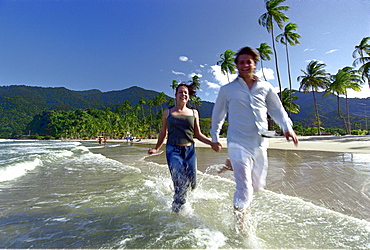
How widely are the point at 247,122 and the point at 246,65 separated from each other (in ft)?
2.08

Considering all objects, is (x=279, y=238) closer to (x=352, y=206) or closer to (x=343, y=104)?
(x=352, y=206)

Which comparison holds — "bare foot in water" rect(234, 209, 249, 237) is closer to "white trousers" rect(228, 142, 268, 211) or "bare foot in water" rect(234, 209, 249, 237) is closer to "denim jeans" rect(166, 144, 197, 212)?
"white trousers" rect(228, 142, 268, 211)

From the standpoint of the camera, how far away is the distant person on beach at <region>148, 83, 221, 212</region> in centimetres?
276

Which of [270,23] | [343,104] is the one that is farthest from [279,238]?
[343,104]

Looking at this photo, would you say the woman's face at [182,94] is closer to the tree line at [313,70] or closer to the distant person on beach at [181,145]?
the distant person on beach at [181,145]

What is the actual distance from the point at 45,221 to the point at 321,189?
4845 mm

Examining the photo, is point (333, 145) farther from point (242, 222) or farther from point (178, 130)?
point (178, 130)

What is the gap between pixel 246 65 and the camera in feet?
7.18

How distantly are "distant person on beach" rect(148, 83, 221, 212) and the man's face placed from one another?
0.94 metres

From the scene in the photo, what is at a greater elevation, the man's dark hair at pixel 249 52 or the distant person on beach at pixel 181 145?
the man's dark hair at pixel 249 52

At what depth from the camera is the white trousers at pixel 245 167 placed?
6.94 feet

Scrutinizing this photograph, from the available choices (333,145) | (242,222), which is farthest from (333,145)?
(242,222)

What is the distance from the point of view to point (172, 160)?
2748mm

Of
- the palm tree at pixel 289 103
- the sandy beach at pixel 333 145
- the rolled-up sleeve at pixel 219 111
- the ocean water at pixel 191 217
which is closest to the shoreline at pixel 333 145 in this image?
the sandy beach at pixel 333 145
